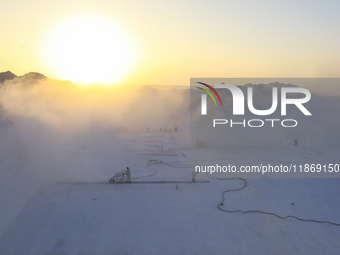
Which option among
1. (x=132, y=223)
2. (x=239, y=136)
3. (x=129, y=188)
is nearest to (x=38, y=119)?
(x=129, y=188)

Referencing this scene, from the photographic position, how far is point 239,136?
78.8 ft

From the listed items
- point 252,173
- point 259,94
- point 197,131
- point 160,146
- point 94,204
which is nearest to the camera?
point 94,204

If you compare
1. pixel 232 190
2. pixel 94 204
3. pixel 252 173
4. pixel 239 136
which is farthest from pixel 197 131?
pixel 94 204

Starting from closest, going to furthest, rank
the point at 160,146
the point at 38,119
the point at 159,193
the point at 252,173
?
1. the point at 159,193
2. the point at 252,173
3. the point at 38,119
4. the point at 160,146

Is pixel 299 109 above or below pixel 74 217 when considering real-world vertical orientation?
above

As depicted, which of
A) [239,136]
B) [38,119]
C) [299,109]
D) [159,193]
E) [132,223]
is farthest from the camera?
[299,109]

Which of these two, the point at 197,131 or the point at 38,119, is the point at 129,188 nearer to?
the point at 38,119

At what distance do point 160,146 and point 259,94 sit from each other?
23125mm

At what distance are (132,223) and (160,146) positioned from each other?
12.9 metres

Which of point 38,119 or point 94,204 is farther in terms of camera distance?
point 38,119

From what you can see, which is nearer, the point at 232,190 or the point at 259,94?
the point at 232,190

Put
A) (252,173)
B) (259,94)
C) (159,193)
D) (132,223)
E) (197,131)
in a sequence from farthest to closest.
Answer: (259,94) < (197,131) < (252,173) < (159,193) < (132,223)

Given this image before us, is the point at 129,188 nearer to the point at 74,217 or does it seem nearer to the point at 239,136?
the point at 74,217

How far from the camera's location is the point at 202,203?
1105 cm
